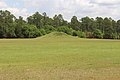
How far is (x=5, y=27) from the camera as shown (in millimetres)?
155500

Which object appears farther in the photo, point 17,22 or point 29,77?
point 17,22

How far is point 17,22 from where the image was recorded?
6565 inches

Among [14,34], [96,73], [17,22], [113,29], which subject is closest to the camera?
[96,73]

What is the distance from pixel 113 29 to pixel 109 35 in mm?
15796

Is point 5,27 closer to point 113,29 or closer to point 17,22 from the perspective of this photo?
point 17,22

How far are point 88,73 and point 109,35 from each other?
160 metres

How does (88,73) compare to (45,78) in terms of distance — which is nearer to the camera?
(45,78)

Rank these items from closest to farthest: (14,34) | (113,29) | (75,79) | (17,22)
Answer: (75,79), (14,34), (17,22), (113,29)

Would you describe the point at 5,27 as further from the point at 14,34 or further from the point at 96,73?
the point at 96,73

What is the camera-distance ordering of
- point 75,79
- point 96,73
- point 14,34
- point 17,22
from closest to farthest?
point 75,79
point 96,73
point 14,34
point 17,22

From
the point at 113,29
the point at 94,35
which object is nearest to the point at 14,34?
the point at 94,35

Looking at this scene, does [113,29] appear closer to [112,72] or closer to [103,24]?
[103,24]

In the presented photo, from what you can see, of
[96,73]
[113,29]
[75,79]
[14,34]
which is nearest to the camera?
[75,79]

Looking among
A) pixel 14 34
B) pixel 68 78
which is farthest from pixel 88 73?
pixel 14 34
